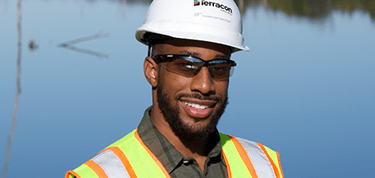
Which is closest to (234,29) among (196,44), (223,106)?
(196,44)

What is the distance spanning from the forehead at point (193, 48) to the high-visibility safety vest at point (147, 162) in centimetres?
75

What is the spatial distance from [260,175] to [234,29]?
51.6 inches

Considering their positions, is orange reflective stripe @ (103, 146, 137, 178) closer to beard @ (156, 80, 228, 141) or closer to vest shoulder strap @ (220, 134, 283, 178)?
beard @ (156, 80, 228, 141)

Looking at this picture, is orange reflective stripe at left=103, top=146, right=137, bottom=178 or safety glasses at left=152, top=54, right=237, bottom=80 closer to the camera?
orange reflective stripe at left=103, top=146, right=137, bottom=178

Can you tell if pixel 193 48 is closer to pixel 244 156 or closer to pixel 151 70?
pixel 151 70

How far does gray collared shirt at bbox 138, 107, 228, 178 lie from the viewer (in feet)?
8.51

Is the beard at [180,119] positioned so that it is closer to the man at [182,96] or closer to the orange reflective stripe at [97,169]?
the man at [182,96]

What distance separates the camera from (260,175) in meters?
3.07

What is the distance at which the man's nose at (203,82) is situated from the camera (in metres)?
2.62

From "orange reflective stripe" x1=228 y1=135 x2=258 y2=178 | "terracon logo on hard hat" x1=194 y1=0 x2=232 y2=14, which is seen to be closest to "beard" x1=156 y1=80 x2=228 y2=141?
"orange reflective stripe" x1=228 y1=135 x2=258 y2=178

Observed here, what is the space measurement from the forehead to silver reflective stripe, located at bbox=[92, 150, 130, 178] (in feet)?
2.98

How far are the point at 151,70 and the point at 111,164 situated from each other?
0.85 metres

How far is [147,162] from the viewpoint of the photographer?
8.45ft

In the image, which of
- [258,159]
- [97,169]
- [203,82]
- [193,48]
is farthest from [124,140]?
[258,159]
